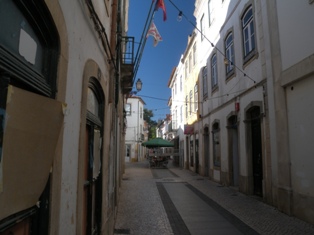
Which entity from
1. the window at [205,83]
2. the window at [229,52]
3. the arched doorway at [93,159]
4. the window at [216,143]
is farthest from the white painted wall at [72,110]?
the window at [205,83]

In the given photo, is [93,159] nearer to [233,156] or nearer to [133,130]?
[233,156]

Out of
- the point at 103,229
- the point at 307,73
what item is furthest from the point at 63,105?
the point at 307,73

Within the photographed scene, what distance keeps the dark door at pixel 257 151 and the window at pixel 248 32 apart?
87.0 inches

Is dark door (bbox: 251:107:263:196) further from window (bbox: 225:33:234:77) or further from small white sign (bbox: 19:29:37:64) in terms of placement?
small white sign (bbox: 19:29:37:64)

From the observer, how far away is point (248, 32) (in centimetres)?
1098

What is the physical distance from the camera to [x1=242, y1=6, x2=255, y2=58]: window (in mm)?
10586

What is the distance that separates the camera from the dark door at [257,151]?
10.2m

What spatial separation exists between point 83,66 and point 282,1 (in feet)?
22.8

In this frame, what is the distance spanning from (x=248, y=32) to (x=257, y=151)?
4.33 m

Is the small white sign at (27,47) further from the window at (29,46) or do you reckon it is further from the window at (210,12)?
the window at (210,12)

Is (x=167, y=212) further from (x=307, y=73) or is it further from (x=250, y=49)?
(x=250, y=49)

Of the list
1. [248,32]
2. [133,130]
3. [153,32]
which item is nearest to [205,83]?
[248,32]

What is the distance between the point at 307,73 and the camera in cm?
695

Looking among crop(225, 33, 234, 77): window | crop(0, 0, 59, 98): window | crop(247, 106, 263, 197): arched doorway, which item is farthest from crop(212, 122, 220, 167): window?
crop(0, 0, 59, 98): window
